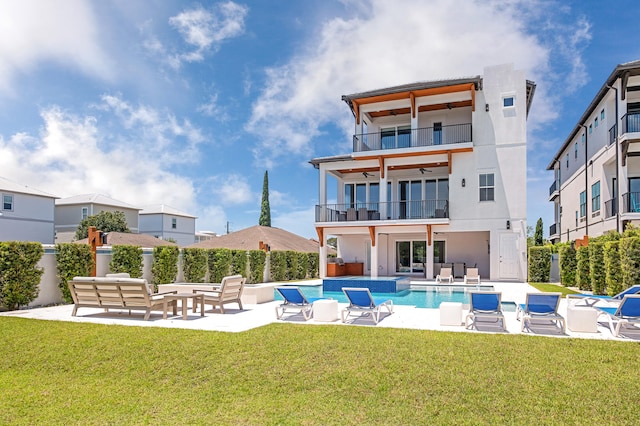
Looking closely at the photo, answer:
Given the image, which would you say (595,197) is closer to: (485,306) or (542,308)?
(542,308)

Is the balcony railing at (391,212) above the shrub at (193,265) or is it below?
above

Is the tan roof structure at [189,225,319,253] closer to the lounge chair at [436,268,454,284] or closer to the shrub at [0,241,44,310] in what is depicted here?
the lounge chair at [436,268,454,284]

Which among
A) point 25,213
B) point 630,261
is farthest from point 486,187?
point 25,213

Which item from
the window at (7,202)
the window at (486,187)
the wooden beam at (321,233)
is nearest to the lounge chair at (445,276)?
the window at (486,187)

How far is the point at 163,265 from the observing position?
1681 centimetres

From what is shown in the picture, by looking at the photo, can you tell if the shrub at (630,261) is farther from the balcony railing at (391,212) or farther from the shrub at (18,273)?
the shrub at (18,273)

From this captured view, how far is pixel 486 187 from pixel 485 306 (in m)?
15.1

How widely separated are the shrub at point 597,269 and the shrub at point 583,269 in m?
1.13

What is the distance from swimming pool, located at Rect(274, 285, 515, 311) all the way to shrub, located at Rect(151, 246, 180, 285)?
Answer: 4442mm

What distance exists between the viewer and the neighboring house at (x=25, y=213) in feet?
122

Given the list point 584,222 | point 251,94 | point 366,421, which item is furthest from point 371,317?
point 584,222

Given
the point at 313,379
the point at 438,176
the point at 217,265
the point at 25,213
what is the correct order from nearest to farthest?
the point at 313,379 < the point at 217,265 < the point at 438,176 < the point at 25,213

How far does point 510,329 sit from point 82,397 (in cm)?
763

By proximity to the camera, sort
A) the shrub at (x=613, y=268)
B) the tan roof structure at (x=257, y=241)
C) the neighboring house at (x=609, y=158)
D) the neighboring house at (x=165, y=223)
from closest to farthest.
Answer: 1. the shrub at (x=613, y=268)
2. the neighboring house at (x=609, y=158)
3. the tan roof structure at (x=257, y=241)
4. the neighboring house at (x=165, y=223)
